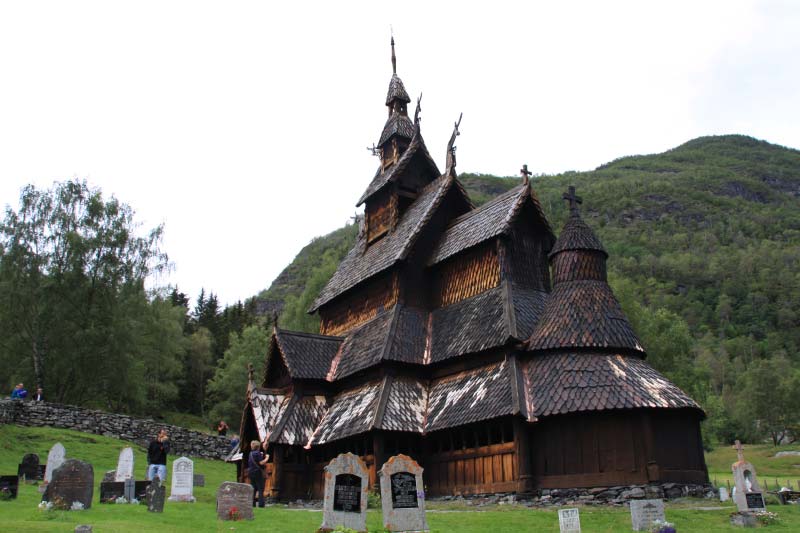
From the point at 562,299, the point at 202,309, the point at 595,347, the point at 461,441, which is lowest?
the point at 461,441

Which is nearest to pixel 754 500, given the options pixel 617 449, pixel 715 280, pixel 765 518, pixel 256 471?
pixel 765 518

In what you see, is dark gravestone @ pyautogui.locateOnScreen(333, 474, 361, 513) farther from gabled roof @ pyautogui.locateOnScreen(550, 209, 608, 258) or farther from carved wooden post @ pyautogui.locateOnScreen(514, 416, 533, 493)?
gabled roof @ pyautogui.locateOnScreen(550, 209, 608, 258)

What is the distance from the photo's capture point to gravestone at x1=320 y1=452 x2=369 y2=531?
13.5 metres

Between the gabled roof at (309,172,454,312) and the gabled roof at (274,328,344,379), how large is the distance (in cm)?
253

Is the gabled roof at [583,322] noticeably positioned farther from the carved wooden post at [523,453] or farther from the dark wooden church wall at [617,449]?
the carved wooden post at [523,453]

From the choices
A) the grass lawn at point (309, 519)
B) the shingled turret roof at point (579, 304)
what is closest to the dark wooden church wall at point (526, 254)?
the shingled turret roof at point (579, 304)

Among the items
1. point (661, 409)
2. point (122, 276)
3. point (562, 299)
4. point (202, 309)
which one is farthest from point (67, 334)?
point (202, 309)

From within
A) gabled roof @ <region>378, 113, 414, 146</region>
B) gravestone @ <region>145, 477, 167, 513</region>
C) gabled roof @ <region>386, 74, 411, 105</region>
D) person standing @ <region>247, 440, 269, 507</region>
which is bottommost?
gravestone @ <region>145, 477, 167, 513</region>

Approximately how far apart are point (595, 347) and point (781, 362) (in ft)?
277

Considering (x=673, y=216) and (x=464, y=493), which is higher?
(x=673, y=216)

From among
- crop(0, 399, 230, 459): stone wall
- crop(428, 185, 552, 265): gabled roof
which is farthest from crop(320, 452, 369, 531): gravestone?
crop(0, 399, 230, 459): stone wall

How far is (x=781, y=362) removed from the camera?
9119 cm

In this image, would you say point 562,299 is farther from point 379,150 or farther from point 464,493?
point 379,150

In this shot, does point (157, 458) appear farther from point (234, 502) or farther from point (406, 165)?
point (406, 165)
